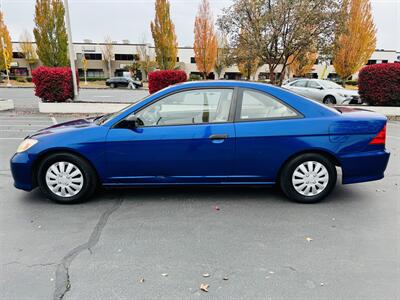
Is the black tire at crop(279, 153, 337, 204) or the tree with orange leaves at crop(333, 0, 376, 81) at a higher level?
the tree with orange leaves at crop(333, 0, 376, 81)

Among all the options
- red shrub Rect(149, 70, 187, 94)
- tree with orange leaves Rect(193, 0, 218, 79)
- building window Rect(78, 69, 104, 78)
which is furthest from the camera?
building window Rect(78, 69, 104, 78)

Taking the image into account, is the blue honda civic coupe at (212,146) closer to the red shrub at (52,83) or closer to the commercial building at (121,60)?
the red shrub at (52,83)

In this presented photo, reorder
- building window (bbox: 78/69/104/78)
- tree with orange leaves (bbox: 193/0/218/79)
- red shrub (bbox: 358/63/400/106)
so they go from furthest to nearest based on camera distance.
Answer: building window (bbox: 78/69/104/78)
tree with orange leaves (bbox: 193/0/218/79)
red shrub (bbox: 358/63/400/106)

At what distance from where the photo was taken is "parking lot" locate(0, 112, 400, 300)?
8.11 ft

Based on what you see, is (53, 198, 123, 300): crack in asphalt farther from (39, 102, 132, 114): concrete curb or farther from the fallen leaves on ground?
(39, 102, 132, 114): concrete curb

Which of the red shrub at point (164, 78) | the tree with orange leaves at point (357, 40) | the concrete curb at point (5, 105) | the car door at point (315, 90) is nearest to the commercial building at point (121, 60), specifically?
the tree with orange leaves at point (357, 40)

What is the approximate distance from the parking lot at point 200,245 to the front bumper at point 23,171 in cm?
27

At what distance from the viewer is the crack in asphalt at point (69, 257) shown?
245 cm

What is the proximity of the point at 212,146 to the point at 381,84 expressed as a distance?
12.0 m

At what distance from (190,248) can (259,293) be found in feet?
2.73

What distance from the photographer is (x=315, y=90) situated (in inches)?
594

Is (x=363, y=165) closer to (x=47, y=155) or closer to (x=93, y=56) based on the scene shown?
(x=47, y=155)

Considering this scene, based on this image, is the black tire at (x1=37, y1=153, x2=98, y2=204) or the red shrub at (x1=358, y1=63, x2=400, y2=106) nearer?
the black tire at (x1=37, y1=153, x2=98, y2=204)

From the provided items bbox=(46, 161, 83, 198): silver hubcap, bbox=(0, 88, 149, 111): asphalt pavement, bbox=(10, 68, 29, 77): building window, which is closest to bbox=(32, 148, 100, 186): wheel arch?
bbox=(46, 161, 83, 198): silver hubcap
